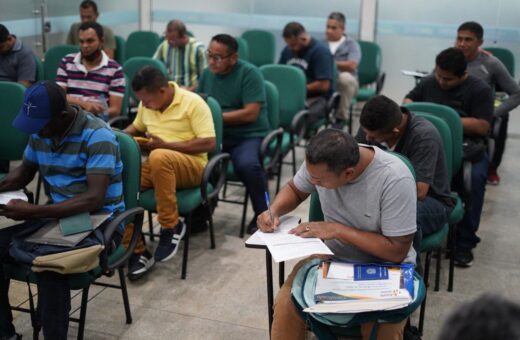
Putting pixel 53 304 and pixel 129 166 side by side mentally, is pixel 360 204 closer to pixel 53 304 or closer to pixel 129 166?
pixel 129 166

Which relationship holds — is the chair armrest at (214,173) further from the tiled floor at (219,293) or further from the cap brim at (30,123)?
the cap brim at (30,123)

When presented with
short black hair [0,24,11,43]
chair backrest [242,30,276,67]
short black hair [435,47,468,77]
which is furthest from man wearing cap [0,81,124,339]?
chair backrest [242,30,276,67]

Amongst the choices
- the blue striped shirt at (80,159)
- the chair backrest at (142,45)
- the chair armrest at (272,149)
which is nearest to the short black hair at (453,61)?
the chair armrest at (272,149)

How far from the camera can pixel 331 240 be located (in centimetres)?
Result: 260

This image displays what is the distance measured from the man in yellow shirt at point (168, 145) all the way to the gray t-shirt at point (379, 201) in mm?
1374

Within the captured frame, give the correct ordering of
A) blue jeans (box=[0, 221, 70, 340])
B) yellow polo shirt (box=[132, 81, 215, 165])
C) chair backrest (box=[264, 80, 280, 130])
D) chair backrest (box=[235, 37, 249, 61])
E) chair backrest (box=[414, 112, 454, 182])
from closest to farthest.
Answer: blue jeans (box=[0, 221, 70, 340]) → chair backrest (box=[414, 112, 454, 182]) → yellow polo shirt (box=[132, 81, 215, 165]) → chair backrest (box=[264, 80, 280, 130]) → chair backrest (box=[235, 37, 249, 61])

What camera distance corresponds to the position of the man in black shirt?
12.9 feet

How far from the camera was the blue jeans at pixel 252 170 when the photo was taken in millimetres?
4258

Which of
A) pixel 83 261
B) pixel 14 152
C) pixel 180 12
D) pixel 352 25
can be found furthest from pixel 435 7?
pixel 83 261

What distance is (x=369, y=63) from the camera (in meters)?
7.36

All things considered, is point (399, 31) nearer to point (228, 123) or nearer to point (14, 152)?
point (228, 123)

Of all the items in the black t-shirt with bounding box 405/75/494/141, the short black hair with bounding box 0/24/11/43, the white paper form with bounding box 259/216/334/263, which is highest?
the short black hair with bounding box 0/24/11/43

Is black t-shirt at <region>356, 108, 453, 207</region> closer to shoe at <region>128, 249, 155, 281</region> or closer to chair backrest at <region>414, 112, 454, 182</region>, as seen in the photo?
chair backrest at <region>414, 112, 454, 182</region>

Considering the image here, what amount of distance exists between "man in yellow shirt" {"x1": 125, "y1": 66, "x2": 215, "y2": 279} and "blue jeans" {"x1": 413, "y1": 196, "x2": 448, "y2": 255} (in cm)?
130
